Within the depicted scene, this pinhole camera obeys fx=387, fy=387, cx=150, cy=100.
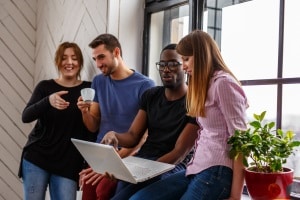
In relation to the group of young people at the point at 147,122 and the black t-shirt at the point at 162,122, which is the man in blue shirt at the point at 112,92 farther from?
the black t-shirt at the point at 162,122

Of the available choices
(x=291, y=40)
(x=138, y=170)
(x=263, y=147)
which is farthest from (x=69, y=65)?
(x=263, y=147)

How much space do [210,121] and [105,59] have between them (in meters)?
0.79

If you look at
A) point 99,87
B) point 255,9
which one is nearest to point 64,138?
point 99,87

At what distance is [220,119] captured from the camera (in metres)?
1.28

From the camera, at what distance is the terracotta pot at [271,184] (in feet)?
3.78

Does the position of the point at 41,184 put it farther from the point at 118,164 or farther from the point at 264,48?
the point at 264,48

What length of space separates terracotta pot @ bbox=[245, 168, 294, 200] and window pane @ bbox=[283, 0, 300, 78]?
1.65ft

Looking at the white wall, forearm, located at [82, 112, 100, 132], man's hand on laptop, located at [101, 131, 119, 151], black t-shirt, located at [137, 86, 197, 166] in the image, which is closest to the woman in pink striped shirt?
black t-shirt, located at [137, 86, 197, 166]

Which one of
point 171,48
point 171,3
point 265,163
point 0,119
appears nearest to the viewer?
point 265,163

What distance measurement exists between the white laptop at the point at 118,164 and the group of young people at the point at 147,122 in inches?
2.9

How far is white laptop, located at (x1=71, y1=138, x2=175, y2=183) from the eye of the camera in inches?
51.1

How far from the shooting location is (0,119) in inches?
119

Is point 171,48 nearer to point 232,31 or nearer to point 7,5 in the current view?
point 232,31

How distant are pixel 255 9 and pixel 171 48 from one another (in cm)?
42
